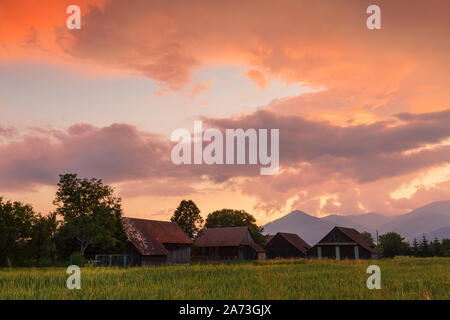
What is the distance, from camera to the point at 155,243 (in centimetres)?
5947

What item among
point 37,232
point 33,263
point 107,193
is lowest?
point 33,263

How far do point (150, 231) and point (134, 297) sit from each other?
51.3 metres

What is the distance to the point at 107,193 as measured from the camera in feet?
192

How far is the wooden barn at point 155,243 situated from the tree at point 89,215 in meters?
2.02

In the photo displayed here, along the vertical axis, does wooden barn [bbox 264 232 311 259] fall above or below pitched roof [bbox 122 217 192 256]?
below

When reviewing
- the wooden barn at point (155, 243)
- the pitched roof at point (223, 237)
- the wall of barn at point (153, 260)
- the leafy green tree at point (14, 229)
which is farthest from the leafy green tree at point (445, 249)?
the leafy green tree at point (14, 229)

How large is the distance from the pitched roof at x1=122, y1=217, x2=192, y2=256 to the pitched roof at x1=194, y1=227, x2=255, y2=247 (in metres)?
→ 13.8

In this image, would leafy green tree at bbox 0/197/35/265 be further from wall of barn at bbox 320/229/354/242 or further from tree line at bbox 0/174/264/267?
wall of barn at bbox 320/229/354/242

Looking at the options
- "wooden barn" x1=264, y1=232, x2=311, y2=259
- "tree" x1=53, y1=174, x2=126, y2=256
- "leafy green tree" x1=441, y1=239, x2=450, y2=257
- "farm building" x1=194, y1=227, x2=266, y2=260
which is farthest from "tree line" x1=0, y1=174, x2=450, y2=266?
"leafy green tree" x1=441, y1=239, x2=450, y2=257

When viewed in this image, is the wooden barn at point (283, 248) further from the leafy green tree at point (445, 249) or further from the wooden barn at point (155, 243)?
the leafy green tree at point (445, 249)

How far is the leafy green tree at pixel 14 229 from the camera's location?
51125 millimetres

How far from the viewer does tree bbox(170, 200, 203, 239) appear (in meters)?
84.7

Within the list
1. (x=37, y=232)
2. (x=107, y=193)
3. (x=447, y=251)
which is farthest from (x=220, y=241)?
(x=447, y=251)
